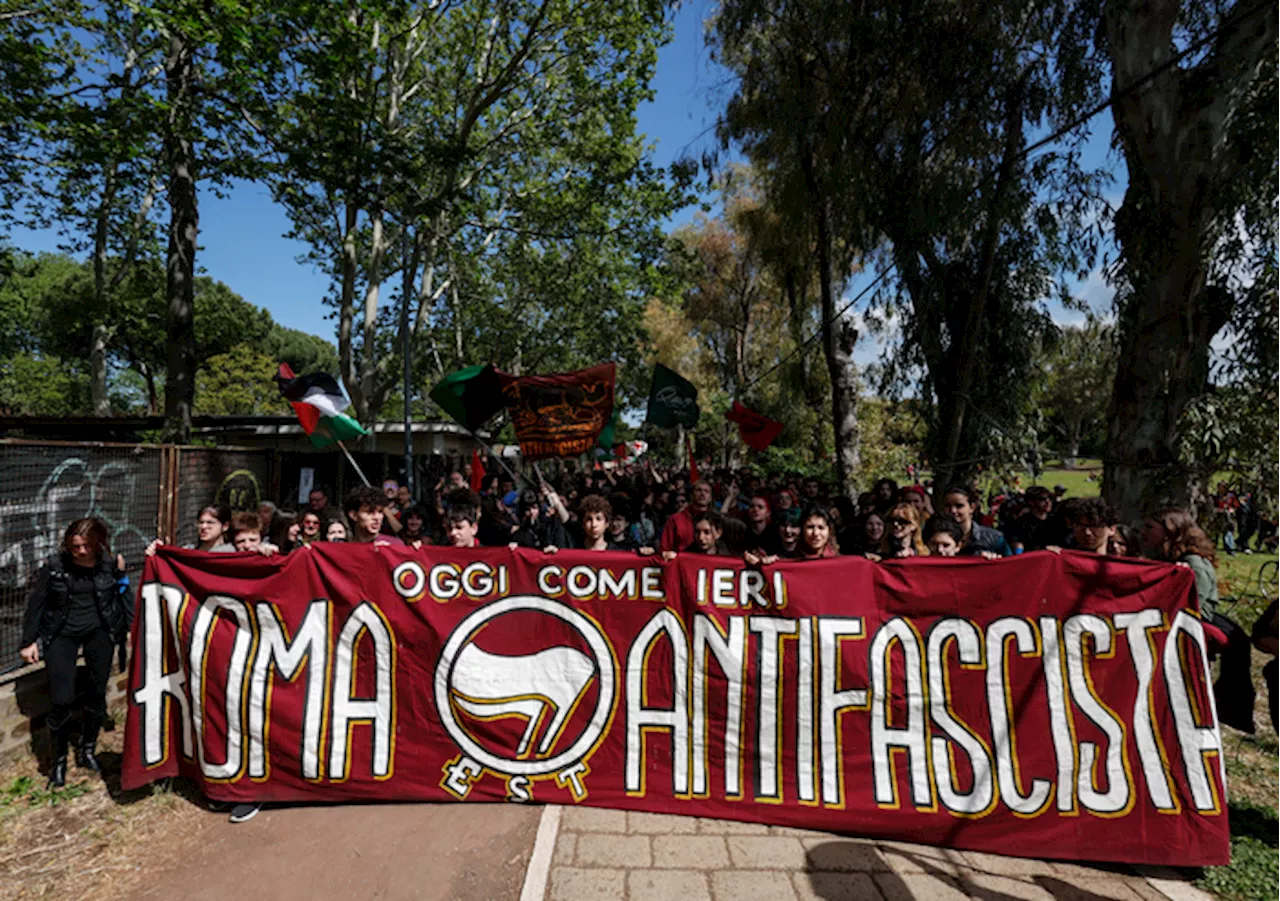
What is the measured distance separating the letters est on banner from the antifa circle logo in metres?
0.01

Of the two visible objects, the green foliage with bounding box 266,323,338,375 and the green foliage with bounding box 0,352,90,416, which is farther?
the green foliage with bounding box 266,323,338,375

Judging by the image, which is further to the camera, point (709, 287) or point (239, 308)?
point (239, 308)

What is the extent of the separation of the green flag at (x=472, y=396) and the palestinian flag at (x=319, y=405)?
1216mm

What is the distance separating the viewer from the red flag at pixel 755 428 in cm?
1228

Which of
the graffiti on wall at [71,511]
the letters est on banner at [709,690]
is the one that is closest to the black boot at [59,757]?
the letters est on banner at [709,690]

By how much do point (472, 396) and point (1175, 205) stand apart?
25.1ft

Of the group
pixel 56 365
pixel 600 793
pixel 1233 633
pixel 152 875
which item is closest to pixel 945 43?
pixel 1233 633

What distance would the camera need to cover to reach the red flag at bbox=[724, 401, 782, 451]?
1228 centimetres

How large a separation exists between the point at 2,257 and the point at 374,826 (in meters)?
13.0

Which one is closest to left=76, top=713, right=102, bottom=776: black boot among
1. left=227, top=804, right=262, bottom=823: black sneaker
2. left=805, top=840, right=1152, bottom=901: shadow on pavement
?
left=227, top=804, right=262, bottom=823: black sneaker

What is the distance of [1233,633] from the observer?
12.6 ft

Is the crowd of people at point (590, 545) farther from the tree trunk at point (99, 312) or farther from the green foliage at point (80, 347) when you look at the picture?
the green foliage at point (80, 347)

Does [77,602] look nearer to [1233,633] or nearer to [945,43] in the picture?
[1233,633]

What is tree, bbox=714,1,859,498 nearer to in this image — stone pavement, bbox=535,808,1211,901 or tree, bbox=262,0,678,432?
tree, bbox=262,0,678,432
